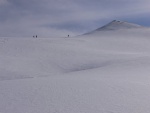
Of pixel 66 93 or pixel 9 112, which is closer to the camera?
pixel 9 112

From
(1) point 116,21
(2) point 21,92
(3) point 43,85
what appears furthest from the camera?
(1) point 116,21

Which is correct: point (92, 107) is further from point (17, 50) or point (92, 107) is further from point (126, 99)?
point (17, 50)

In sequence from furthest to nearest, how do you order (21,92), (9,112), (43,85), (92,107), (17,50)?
(17,50)
(43,85)
(21,92)
(92,107)
(9,112)

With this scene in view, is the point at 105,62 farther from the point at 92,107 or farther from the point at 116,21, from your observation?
the point at 116,21

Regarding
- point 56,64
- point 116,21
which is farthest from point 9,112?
point 116,21

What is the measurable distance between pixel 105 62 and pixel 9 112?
941cm

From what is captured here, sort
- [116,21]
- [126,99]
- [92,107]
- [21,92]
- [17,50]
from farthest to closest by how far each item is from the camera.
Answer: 1. [116,21]
2. [17,50]
3. [21,92]
4. [126,99]
5. [92,107]

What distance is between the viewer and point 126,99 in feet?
17.7

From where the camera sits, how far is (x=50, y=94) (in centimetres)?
569

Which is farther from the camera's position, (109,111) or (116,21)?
(116,21)

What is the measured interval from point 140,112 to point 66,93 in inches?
73.3

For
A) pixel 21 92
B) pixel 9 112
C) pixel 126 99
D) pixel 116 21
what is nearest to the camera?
pixel 9 112

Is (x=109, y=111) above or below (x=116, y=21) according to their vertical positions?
below

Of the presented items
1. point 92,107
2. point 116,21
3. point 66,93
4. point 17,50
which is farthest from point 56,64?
point 116,21
